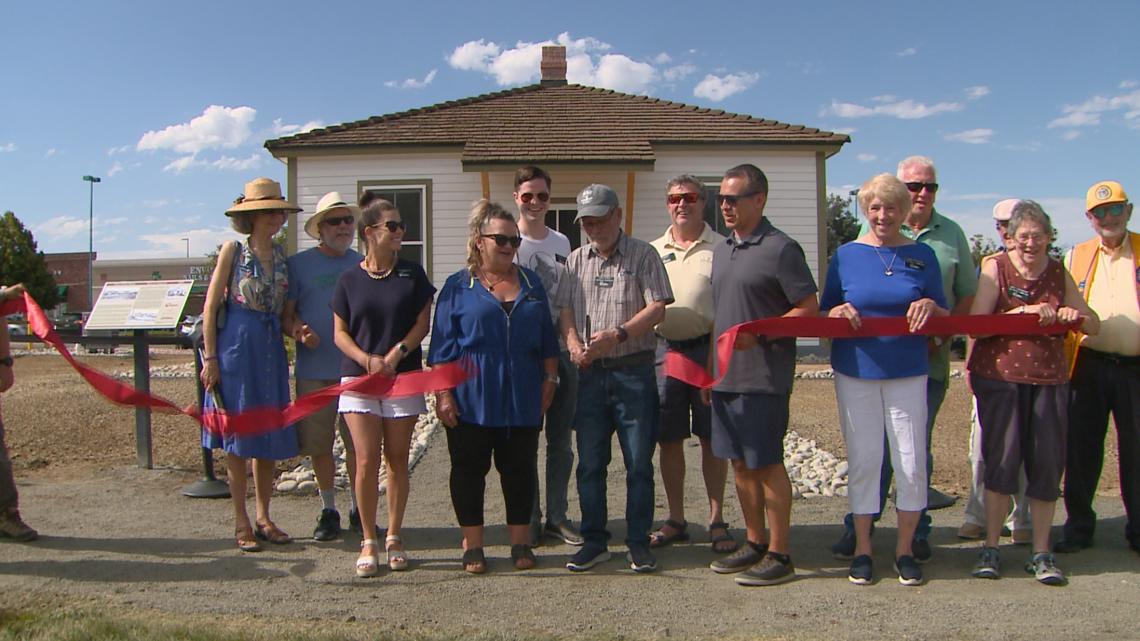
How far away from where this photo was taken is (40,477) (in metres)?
7.23

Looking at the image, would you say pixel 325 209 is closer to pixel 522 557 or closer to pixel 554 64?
pixel 522 557

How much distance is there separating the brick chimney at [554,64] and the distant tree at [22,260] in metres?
37.6

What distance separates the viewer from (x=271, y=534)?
521 centimetres

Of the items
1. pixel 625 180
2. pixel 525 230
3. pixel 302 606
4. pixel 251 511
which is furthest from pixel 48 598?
pixel 625 180

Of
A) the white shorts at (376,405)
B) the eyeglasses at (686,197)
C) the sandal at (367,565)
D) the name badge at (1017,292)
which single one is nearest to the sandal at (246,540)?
the sandal at (367,565)

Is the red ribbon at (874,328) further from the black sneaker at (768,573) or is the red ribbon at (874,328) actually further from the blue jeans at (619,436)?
the black sneaker at (768,573)

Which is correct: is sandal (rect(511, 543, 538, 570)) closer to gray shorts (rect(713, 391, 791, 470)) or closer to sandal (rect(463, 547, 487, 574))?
sandal (rect(463, 547, 487, 574))

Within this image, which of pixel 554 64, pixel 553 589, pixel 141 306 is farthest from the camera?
pixel 554 64

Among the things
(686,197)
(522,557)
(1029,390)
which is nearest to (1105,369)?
(1029,390)

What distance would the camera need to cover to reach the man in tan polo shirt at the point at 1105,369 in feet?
15.9

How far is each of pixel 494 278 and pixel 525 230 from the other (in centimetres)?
70

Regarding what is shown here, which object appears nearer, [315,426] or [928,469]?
[928,469]

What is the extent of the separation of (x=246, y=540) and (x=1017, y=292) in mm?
4655

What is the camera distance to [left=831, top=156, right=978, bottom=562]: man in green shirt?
4.92 m
